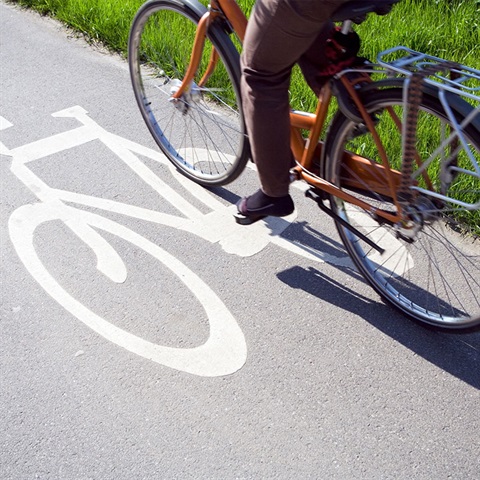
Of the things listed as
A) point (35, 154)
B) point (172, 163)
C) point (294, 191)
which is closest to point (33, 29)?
point (35, 154)

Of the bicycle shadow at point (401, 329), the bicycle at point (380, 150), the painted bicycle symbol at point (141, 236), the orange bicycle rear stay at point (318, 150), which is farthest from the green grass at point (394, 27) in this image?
the bicycle shadow at point (401, 329)

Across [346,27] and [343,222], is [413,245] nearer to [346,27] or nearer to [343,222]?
[343,222]

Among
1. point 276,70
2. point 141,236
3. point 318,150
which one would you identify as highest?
point 276,70

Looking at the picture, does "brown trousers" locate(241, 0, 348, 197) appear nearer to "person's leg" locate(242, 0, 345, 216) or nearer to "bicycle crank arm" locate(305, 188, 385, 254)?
"person's leg" locate(242, 0, 345, 216)

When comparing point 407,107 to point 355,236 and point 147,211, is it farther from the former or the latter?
point 147,211

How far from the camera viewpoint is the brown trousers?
268 centimetres

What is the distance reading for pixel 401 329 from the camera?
3260 millimetres

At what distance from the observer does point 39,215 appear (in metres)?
3.98

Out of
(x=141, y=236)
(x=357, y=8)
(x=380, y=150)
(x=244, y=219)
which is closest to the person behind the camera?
(x=357, y=8)

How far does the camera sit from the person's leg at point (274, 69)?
267 cm

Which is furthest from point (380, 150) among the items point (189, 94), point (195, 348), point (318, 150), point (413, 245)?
point (189, 94)

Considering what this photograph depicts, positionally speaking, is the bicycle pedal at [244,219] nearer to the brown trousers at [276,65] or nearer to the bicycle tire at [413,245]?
the brown trousers at [276,65]

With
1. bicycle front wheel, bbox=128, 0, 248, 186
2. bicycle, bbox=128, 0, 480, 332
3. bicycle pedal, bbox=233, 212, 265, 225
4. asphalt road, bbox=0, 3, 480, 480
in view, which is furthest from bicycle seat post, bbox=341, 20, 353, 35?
asphalt road, bbox=0, 3, 480, 480

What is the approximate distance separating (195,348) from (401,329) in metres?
0.91
